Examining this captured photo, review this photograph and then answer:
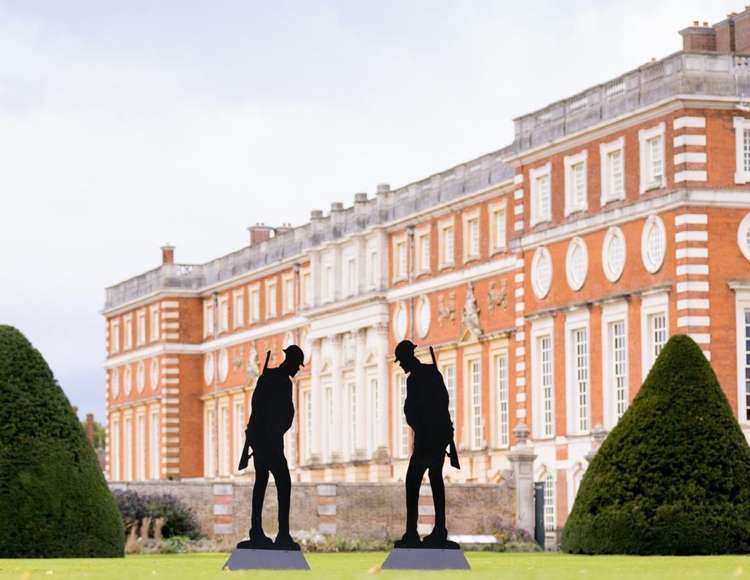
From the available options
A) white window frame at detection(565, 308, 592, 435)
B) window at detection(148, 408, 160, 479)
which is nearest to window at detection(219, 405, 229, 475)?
window at detection(148, 408, 160, 479)

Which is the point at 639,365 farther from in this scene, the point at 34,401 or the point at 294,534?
the point at 34,401

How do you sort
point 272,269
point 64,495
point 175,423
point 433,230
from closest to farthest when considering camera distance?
point 64,495 → point 433,230 → point 272,269 → point 175,423

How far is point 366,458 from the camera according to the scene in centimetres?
7638

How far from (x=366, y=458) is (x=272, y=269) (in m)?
13.8

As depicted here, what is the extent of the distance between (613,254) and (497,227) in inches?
436

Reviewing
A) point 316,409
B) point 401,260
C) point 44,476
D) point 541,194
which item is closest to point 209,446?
point 316,409

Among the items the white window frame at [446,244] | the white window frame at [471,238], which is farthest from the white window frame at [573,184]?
the white window frame at [446,244]

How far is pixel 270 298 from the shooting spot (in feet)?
291

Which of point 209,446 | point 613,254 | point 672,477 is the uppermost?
point 613,254

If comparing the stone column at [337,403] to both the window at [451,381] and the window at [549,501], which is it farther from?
the window at [549,501]

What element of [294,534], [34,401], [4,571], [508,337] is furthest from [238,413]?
[4,571]

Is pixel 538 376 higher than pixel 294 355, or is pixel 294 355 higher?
pixel 538 376

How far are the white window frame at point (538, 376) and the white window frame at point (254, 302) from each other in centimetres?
2972

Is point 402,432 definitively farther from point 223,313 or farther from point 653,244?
point 223,313
